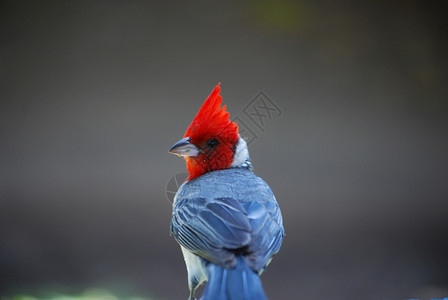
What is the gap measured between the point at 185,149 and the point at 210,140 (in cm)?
11

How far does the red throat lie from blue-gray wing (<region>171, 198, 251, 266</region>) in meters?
0.23

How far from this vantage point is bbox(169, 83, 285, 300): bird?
45.4 inches

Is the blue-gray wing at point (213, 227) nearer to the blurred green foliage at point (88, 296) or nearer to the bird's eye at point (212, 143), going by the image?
the bird's eye at point (212, 143)

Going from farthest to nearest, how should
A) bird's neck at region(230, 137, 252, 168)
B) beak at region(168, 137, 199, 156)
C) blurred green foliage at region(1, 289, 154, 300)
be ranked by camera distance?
blurred green foliage at region(1, 289, 154, 300) < bird's neck at region(230, 137, 252, 168) < beak at region(168, 137, 199, 156)

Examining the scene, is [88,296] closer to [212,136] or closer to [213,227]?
[212,136]

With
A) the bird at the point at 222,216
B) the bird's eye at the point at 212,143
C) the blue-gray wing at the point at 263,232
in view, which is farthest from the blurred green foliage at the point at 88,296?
the blue-gray wing at the point at 263,232

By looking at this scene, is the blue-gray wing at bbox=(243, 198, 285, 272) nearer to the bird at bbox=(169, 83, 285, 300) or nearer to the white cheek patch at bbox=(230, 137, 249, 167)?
the bird at bbox=(169, 83, 285, 300)

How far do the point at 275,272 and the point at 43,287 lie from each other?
1595mm

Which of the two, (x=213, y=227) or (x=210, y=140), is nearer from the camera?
(x=213, y=227)

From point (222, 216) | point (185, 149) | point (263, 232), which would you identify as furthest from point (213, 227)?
point (185, 149)

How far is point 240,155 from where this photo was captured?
1.78m

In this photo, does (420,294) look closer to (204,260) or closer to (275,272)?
(275,272)

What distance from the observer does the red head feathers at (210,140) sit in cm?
165

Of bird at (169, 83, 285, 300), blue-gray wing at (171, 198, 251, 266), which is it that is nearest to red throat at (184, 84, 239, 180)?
bird at (169, 83, 285, 300)
